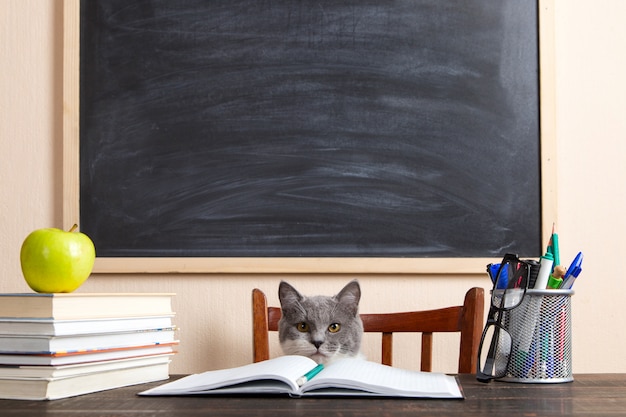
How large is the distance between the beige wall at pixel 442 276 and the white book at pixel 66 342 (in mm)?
597

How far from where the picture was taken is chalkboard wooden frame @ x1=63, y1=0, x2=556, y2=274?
1.57 metres

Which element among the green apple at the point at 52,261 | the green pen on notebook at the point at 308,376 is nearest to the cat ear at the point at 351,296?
the green pen on notebook at the point at 308,376

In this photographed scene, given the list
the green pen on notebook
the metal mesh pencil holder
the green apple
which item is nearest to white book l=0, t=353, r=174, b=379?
the green apple

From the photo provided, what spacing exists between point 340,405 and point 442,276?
0.81m

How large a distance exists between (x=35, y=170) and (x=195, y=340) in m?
0.57

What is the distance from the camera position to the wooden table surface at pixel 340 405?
782 mm

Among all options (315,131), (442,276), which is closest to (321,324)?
(442,276)

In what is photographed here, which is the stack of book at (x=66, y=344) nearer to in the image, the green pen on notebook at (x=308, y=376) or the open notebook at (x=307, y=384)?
the open notebook at (x=307, y=384)

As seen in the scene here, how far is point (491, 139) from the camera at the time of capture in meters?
1.59

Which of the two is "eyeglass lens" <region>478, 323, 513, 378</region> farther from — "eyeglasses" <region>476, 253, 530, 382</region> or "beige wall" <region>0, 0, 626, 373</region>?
"beige wall" <region>0, 0, 626, 373</region>

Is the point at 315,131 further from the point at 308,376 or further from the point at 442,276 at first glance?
the point at 308,376

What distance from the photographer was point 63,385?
0.90m

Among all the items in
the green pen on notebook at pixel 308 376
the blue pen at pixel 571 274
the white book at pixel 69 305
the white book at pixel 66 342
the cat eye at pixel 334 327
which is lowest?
the cat eye at pixel 334 327

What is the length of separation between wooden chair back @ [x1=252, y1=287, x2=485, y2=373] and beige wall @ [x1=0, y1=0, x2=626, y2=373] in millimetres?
128
